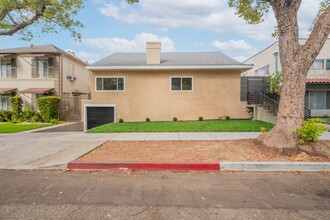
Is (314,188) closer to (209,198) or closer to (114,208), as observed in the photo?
(209,198)

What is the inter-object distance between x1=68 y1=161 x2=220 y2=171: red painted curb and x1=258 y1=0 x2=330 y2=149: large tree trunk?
2413mm

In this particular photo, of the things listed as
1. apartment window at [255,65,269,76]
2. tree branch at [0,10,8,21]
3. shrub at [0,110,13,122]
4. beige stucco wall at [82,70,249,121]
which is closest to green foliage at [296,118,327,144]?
beige stucco wall at [82,70,249,121]

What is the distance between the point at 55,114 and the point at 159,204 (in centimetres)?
1727

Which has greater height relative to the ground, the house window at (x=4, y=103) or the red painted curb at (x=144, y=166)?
the house window at (x=4, y=103)

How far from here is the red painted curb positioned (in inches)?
210

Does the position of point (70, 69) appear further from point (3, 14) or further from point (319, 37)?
point (319, 37)

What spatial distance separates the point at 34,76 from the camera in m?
19.6

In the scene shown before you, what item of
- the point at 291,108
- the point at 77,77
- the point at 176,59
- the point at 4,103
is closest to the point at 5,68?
the point at 4,103

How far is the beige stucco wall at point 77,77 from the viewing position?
2037 cm

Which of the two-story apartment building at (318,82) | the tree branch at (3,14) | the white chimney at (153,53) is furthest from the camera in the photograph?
the two-story apartment building at (318,82)

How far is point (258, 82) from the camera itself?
17312 mm

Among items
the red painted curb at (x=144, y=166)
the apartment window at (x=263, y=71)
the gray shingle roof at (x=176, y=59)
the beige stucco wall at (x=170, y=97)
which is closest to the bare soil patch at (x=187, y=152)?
the red painted curb at (x=144, y=166)

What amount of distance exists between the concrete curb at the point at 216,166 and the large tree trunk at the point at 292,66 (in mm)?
911

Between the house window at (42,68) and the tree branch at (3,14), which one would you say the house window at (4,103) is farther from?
the tree branch at (3,14)
